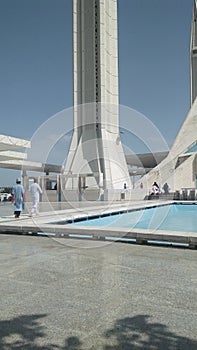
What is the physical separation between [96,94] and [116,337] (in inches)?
1342

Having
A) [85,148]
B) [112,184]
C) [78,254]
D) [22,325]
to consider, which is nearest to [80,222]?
[78,254]

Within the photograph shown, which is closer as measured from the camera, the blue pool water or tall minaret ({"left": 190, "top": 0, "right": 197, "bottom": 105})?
the blue pool water

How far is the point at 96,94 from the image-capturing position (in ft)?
114

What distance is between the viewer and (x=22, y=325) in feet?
7.95

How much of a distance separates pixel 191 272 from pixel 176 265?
36 cm

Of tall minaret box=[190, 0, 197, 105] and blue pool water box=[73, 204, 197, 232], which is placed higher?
tall minaret box=[190, 0, 197, 105]

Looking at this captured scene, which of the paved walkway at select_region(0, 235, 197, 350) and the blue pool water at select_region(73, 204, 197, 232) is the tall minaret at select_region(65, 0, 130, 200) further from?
the paved walkway at select_region(0, 235, 197, 350)

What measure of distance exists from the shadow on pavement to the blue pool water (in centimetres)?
741

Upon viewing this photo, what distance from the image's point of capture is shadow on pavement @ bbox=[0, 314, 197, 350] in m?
2.09

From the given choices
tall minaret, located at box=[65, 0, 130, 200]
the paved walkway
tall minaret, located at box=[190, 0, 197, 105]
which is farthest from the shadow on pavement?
tall minaret, located at box=[190, 0, 197, 105]

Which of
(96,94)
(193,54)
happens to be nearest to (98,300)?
(96,94)

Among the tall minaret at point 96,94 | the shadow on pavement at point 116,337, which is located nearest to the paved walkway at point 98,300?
the shadow on pavement at point 116,337

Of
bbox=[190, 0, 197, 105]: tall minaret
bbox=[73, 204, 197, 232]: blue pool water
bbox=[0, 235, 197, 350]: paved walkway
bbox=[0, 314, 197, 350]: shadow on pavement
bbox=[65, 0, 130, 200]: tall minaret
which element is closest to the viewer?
bbox=[0, 314, 197, 350]: shadow on pavement

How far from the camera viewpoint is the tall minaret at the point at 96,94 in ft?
113
